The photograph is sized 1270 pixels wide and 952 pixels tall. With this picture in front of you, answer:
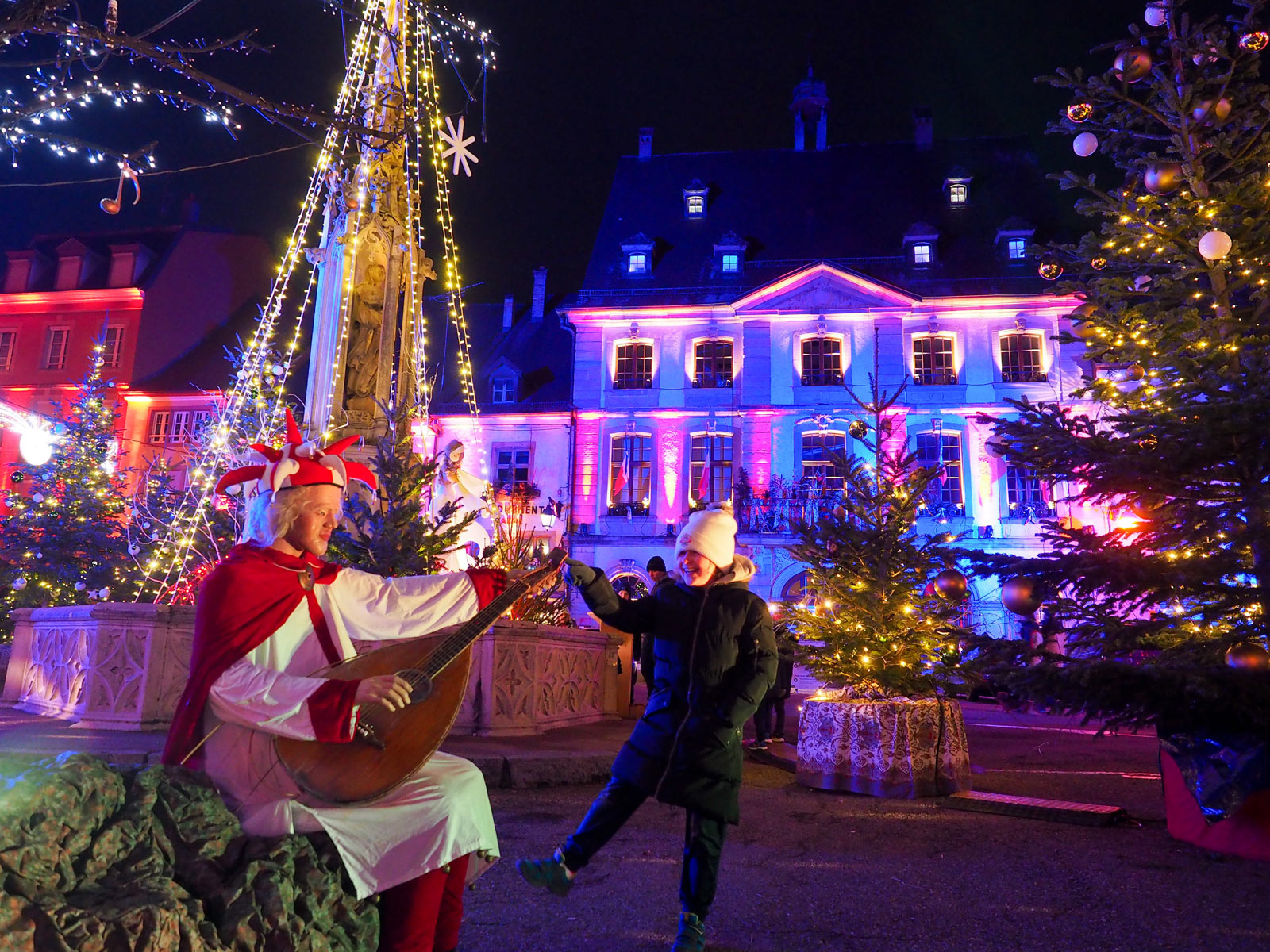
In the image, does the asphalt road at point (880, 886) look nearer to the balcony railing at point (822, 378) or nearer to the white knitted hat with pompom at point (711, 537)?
the white knitted hat with pompom at point (711, 537)

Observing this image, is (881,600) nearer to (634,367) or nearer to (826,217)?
(634,367)

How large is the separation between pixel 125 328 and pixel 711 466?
2495cm

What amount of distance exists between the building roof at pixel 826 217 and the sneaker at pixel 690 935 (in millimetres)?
29093

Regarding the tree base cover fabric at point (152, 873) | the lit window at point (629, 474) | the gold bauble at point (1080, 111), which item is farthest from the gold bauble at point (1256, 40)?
the lit window at point (629, 474)

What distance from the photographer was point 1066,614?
6.77m

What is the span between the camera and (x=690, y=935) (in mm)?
3479

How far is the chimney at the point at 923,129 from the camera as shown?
35094mm

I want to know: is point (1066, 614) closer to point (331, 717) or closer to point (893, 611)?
point (893, 611)

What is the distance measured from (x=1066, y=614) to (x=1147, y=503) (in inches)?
44.5

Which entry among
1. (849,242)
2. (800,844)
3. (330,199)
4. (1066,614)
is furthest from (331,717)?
(849,242)

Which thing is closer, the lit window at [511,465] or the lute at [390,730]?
the lute at [390,730]

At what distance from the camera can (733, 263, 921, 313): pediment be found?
30188 mm

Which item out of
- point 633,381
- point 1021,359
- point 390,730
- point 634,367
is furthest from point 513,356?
point 390,730

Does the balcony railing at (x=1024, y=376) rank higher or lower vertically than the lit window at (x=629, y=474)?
higher
